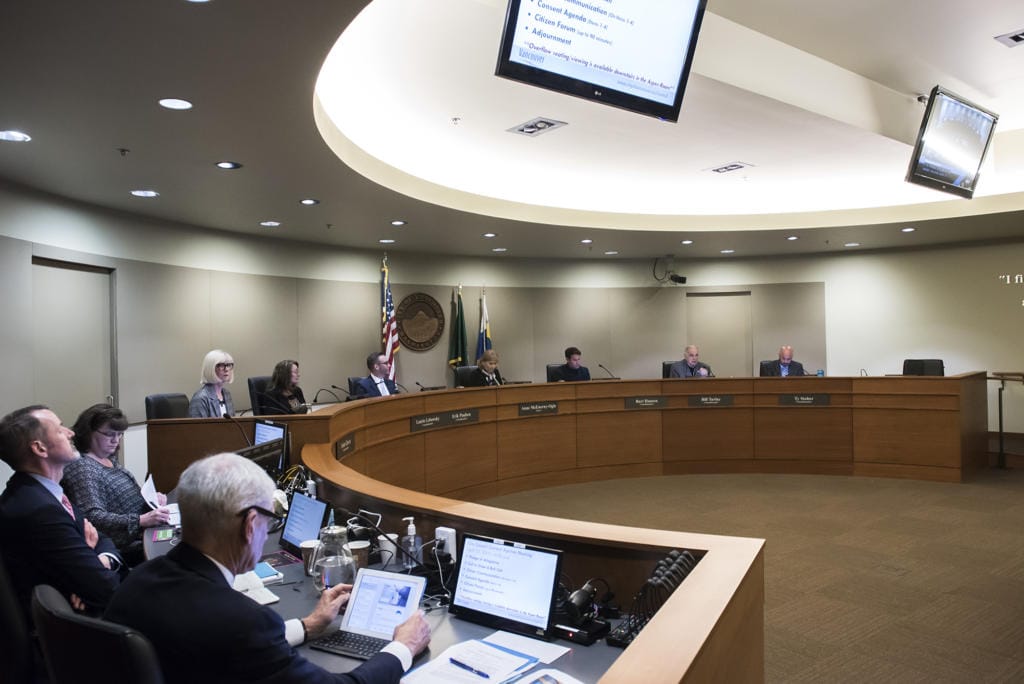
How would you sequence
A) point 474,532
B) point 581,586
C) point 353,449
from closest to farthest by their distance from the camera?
point 581,586 → point 474,532 → point 353,449

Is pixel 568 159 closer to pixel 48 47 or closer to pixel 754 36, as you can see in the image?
pixel 754 36

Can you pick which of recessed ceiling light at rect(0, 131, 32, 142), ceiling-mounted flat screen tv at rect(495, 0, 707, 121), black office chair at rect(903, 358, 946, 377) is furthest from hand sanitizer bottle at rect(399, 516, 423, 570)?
black office chair at rect(903, 358, 946, 377)

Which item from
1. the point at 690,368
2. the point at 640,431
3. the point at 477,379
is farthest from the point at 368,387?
the point at 690,368

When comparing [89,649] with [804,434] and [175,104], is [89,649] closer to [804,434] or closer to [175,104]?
[175,104]

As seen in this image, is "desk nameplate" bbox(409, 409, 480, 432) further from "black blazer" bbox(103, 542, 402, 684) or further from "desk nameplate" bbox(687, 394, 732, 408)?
"black blazer" bbox(103, 542, 402, 684)

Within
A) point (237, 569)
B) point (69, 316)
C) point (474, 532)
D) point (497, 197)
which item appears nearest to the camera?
point (237, 569)

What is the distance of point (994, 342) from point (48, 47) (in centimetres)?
1036

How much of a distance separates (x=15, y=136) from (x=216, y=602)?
4.04 meters

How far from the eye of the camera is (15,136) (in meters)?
4.23

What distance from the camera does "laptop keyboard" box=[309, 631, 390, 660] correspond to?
1938mm

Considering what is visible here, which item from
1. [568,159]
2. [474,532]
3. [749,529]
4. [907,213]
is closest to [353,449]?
[474,532]

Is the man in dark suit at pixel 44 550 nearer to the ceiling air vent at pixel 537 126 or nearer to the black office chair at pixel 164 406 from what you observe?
the black office chair at pixel 164 406

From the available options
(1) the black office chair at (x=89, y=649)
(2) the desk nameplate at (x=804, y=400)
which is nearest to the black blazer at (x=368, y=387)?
(2) the desk nameplate at (x=804, y=400)

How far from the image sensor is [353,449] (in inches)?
190
